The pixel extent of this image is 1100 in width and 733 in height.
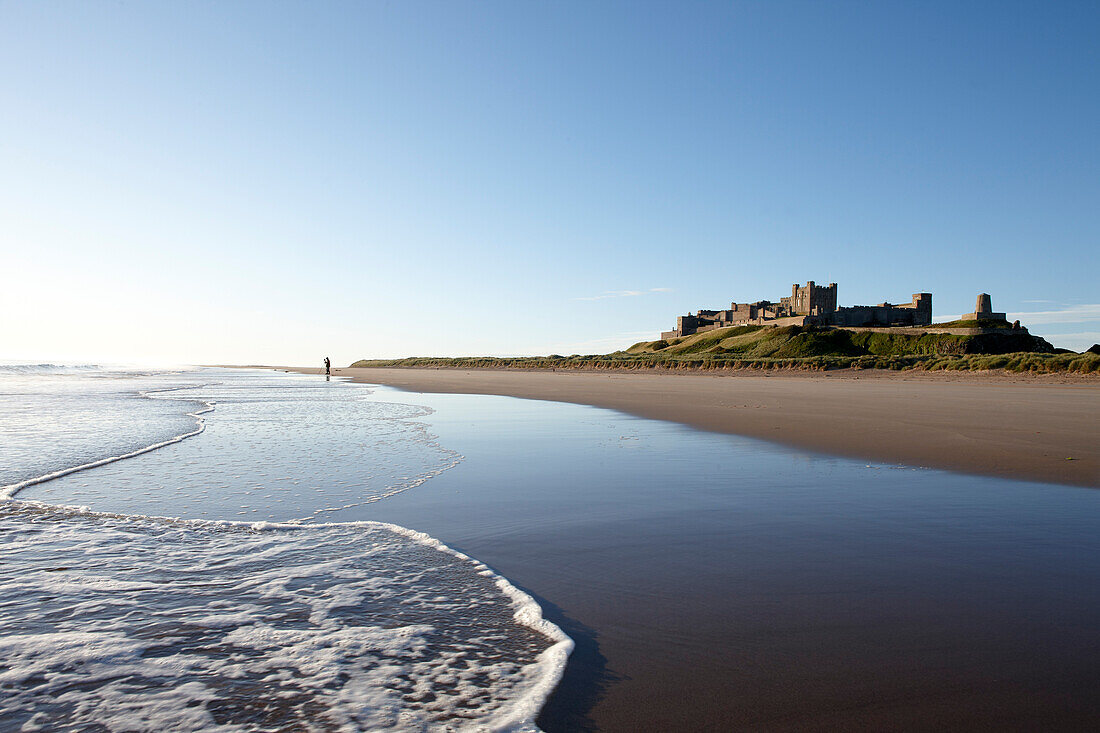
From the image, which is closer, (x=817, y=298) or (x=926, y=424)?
(x=926, y=424)

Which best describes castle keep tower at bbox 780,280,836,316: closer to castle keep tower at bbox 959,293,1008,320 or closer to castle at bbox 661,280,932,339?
castle at bbox 661,280,932,339

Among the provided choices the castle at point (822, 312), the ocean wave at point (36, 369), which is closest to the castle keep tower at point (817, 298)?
the castle at point (822, 312)

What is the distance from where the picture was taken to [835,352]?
67.4 m

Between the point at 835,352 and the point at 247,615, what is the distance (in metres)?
72.2

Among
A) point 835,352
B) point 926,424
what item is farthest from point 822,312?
point 926,424

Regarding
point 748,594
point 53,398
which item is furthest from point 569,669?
point 53,398

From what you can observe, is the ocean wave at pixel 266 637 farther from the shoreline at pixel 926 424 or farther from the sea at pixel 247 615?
the shoreline at pixel 926 424

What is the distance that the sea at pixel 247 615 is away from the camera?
251 cm

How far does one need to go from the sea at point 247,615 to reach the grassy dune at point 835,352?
33.6 metres

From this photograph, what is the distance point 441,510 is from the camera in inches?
224

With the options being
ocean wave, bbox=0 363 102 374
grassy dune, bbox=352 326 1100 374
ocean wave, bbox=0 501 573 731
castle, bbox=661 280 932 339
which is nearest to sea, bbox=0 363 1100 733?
ocean wave, bbox=0 501 573 731

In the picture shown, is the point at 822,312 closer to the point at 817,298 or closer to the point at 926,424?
the point at 817,298

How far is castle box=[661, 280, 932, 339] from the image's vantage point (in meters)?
88.3

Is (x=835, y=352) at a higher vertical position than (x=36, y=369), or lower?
higher
